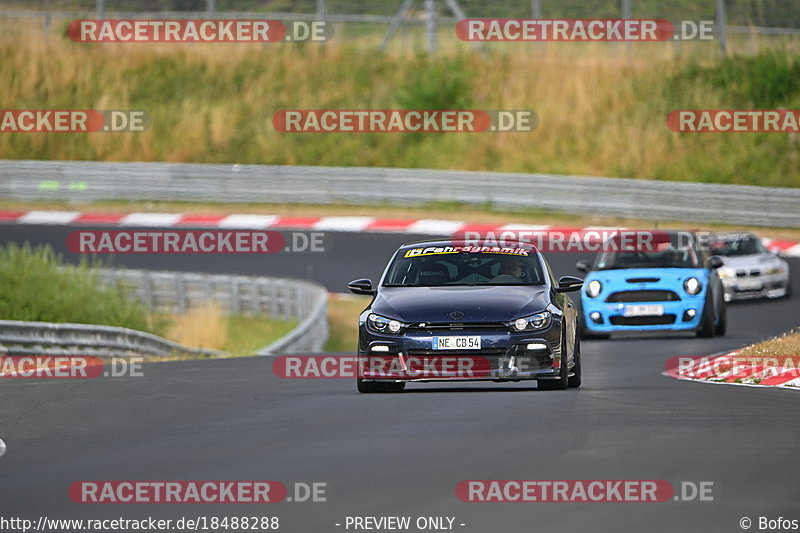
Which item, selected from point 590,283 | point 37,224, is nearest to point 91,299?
point 590,283

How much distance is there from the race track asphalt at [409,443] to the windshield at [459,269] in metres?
0.94

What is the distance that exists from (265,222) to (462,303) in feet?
65.7

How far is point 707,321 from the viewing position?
1958 cm

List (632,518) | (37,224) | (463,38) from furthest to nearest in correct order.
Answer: (463,38), (37,224), (632,518)

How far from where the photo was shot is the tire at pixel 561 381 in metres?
12.9

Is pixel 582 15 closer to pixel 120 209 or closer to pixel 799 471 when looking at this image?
pixel 120 209

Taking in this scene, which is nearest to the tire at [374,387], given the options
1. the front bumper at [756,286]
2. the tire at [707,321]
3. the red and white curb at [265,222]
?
the tire at [707,321]

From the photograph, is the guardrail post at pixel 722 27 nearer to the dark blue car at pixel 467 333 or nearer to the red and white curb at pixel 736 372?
the red and white curb at pixel 736 372

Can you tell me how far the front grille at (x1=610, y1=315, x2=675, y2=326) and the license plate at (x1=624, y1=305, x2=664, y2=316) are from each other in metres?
0.05

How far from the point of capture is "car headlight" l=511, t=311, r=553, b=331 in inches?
497

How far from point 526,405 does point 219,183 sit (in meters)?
23.0

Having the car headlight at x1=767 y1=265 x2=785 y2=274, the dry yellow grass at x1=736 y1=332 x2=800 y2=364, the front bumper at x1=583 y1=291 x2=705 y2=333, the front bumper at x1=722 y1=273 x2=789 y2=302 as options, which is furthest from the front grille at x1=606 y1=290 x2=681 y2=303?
the car headlight at x1=767 y1=265 x2=785 y2=274

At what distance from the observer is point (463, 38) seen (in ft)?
135

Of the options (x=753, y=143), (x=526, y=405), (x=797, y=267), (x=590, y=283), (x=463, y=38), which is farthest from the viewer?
(x=463, y=38)
